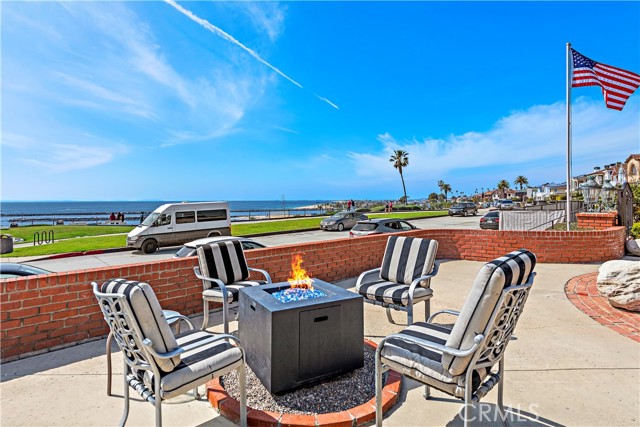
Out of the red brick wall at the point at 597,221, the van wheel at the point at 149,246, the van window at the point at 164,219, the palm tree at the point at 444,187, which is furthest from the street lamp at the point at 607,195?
the palm tree at the point at 444,187

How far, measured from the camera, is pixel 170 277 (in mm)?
4551

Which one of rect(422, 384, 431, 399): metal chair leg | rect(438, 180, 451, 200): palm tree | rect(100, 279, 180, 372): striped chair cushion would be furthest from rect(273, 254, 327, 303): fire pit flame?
rect(438, 180, 451, 200): palm tree

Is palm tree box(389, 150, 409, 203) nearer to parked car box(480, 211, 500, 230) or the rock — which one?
parked car box(480, 211, 500, 230)

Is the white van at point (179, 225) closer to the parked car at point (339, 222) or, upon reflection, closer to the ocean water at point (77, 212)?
the ocean water at point (77, 212)

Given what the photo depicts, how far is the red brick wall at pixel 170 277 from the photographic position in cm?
346

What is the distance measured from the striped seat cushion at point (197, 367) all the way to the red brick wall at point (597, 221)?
10888mm

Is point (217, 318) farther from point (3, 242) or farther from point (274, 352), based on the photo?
point (3, 242)

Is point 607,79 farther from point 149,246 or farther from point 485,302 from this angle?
point 149,246

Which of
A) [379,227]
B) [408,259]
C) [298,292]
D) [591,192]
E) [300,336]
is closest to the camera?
[300,336]

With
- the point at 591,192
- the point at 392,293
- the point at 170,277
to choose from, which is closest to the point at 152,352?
the point at 392,293

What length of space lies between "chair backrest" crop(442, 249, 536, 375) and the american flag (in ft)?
33.5

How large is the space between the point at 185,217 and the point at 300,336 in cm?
1284

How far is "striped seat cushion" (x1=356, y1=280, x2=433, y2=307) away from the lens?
382 cm
